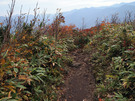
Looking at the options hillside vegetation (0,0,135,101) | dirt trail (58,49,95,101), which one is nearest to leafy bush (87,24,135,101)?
hillside vegetation (0,0,135,101)

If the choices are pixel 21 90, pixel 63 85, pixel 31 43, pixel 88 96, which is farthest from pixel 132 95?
pixel 31 43

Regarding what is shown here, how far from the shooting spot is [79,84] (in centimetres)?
458

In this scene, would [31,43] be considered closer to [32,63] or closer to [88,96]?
[32,63]

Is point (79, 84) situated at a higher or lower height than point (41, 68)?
lower

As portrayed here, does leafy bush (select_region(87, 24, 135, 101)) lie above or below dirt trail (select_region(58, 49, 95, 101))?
above

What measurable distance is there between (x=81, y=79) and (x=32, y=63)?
221 cm

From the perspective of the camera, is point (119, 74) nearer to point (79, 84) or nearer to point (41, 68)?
point (79, 84)

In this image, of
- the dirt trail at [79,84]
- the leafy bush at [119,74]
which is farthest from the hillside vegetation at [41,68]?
the dirt trail at [79,84]

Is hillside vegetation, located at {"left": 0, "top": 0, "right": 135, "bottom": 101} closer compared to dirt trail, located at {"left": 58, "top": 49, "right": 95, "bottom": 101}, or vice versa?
hillside vegetation, located at {"left": 0, "top": 0, "right": 135, "bottom": 101}

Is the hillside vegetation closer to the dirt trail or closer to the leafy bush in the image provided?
the leafy bush

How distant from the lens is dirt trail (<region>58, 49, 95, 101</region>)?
388 cm

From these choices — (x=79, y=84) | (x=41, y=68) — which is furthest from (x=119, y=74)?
(x=41, y=68)

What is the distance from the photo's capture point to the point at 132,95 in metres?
2.93

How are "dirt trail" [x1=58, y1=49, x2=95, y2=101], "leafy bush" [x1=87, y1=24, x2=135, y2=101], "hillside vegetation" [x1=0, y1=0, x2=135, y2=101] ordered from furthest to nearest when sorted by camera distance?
"dirt trail" [x1=58, y1=49, x2=95, y2=101], "leafy bush" [x1=87, y1=24, x2=135, y2=101], "hillside vegetation" [x1=0, y1=0, x2=135, y2=101]
